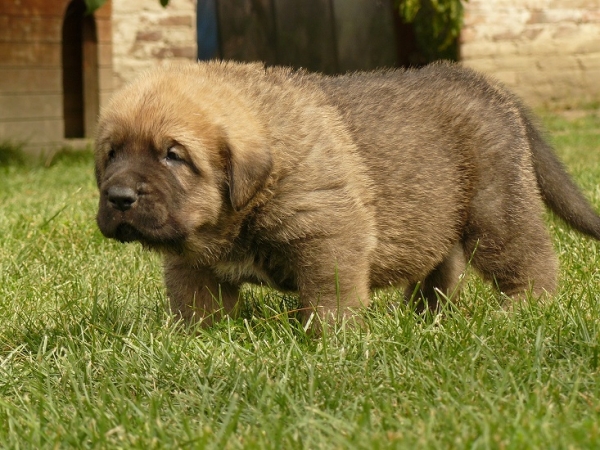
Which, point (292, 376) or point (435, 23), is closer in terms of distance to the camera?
point (292, 376)

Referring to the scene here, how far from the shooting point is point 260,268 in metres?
3.65

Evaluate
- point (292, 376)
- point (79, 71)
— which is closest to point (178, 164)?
point (292, 376)

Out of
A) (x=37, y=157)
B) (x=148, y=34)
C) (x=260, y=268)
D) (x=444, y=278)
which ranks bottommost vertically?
(x=37, y=157)

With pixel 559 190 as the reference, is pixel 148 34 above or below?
above

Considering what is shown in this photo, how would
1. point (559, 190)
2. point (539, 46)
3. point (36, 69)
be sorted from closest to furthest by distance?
point (559, 190) → point (36, 69) → point (539, 46)

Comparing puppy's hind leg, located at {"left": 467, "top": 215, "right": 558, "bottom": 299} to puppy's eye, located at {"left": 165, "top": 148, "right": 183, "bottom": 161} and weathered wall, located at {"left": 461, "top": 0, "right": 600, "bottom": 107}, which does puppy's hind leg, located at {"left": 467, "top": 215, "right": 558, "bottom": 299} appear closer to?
puppy's eye, located at {"left": 165, "top": 148, "right": 183, "bottom": 161}

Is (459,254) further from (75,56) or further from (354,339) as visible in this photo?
(75,56)

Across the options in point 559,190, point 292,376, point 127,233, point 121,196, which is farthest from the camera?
point 559,190

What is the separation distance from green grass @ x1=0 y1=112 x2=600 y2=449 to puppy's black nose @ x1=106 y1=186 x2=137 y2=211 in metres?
0.43

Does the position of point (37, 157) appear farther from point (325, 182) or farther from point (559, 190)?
point (325, 182)

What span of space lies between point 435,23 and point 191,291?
831cm

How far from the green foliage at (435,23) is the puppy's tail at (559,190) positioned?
6657 millimetres

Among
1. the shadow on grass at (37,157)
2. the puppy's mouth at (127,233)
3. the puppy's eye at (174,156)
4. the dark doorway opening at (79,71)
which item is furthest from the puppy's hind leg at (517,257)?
the dark doorway opening at (79,71)

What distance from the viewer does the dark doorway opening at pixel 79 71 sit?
11.2 meters
